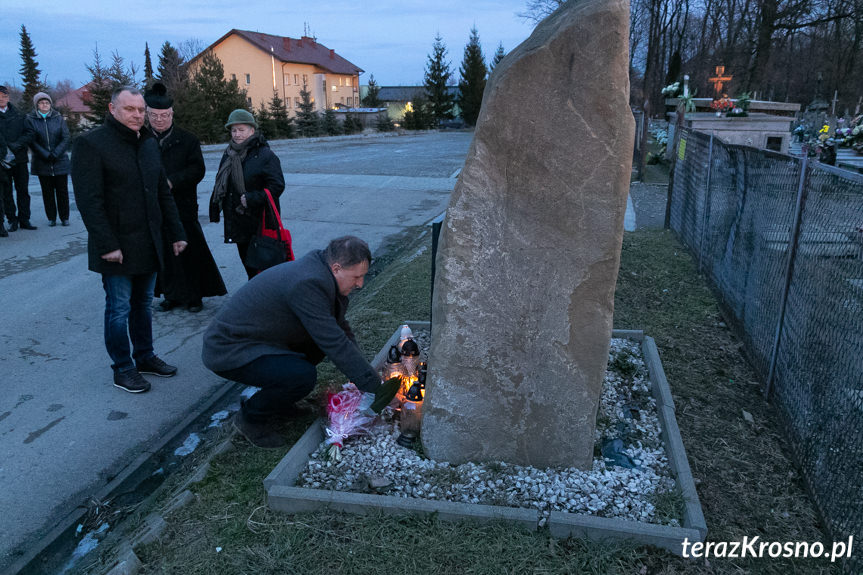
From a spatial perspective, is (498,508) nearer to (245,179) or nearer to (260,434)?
(260,434)

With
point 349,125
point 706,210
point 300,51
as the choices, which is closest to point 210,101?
point 349,125

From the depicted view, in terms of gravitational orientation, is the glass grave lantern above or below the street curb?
above

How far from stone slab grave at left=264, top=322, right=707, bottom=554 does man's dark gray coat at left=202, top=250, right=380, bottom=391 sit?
52 cm

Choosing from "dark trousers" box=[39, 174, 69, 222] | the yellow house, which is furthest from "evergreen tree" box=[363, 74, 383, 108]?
"dark trousers" box=[39, 174, 69, 222]

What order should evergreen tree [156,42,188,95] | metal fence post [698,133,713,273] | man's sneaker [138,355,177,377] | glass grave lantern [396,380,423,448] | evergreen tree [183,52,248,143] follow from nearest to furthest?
glass grave lantern [396,380,423,448] → man's sneaker [138,355,177,377] → metal fence post [698,133,713,273] → evergreen tree [183,52,248,143] → evergreen tree [156,42,188,95]

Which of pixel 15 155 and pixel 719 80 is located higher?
pixel 719 80

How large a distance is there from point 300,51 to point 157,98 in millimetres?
54696

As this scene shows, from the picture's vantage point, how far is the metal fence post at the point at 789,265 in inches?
160

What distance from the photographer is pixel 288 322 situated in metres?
3.32

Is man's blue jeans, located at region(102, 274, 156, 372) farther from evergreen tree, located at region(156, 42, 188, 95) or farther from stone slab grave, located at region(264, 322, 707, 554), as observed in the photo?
evergreen tree, located at region(156, 42, 188, 95)

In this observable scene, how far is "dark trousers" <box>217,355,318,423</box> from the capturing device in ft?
10.9

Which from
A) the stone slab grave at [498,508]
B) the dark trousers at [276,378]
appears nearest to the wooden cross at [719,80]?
the stone slab grave at [498,508]

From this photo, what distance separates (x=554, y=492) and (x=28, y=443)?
3.08m

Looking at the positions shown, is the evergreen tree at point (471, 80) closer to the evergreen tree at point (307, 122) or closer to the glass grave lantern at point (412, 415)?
the evergreen tree at point (307, 122)
